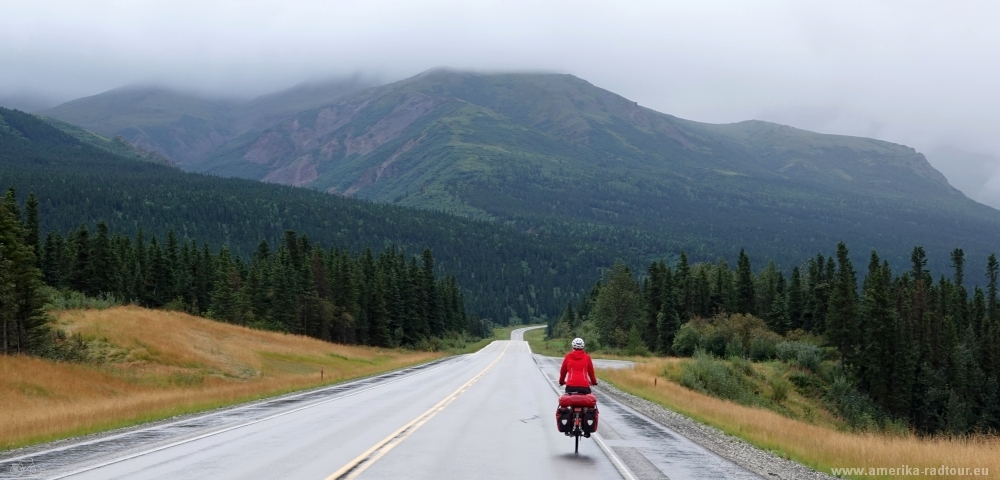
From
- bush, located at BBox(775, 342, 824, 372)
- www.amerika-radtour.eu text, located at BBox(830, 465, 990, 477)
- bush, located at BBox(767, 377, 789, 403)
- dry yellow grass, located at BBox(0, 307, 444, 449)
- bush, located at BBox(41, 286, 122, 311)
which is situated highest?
bush, located at BBox(41, 286, 122, 311)

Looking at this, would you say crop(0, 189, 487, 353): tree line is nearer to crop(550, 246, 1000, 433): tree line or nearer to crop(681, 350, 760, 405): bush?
crop(550, 246, 1000, 433): tree line

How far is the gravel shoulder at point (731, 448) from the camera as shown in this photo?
14164 mm

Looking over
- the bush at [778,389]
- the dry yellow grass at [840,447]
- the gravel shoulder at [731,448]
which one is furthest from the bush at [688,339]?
the gravel shoulder at [731,448]

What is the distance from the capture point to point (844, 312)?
71000 mm

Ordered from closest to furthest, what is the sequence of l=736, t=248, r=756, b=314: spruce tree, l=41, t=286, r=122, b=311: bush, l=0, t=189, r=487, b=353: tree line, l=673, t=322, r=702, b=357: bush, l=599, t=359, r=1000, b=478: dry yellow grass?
l=599, t=359, r=1000, b=478: dry yellow grass → l=41, t=286, r=122, b=311: bush → l=673, t=322, r=702, b=357: bush → l=0, t=189, r=487, b=353: tree line → l=736, t=248, r=756, b=314: spruce tree

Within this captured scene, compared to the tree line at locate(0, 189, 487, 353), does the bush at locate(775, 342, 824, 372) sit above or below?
below

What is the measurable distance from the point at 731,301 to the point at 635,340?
68.0 feet

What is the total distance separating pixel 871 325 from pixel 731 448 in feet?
192

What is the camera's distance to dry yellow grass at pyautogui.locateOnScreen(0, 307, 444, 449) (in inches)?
846

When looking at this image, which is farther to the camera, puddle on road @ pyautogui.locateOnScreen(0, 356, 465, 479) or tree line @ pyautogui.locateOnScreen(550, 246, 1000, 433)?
tree line @ pyautogui.locateOnScreen(550, 246, 1000, 433)

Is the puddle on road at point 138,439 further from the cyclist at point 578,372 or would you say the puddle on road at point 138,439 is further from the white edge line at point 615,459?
the white edge line at point 615,459

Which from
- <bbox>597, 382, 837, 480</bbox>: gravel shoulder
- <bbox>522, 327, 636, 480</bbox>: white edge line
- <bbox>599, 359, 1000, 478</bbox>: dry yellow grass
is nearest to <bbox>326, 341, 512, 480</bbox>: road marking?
<bbox>522, 327, 636, 480</bbox>: white edge line

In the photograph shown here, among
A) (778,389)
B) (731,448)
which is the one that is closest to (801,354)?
(778,389)

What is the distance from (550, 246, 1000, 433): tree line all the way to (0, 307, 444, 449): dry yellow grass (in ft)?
131
